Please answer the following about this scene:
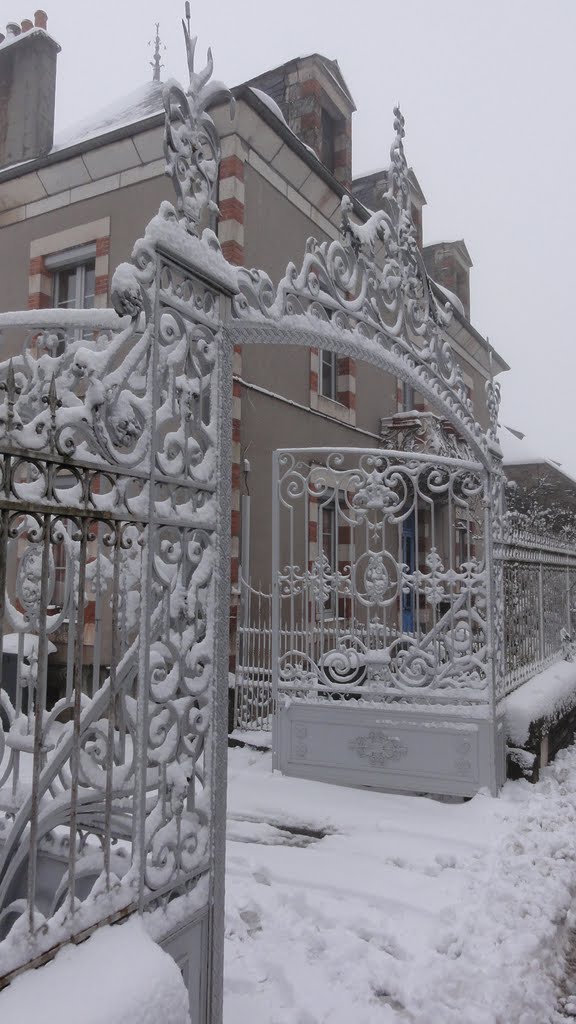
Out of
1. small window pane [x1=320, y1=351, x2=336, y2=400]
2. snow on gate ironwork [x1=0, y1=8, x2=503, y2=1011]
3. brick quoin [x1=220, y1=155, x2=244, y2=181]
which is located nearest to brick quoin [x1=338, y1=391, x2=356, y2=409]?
small window pane [x1=320, y1=351, x2=336, y2=400]

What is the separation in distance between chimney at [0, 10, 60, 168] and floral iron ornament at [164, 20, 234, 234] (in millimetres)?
10005

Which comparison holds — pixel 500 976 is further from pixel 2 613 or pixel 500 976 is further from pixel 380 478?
pixel 380 478

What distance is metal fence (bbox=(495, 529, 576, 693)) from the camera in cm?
633

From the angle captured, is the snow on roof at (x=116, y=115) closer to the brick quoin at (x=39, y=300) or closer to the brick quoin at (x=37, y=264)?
the brick quoin at (x=37, y=264)

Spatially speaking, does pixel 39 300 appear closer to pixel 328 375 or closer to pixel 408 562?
pixel 328 375

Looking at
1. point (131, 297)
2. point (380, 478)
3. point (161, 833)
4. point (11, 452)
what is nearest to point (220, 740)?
point (161, 833)

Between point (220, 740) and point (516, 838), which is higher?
point (220, 740)

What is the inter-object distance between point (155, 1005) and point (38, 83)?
1290 centimetres

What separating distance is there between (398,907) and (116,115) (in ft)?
39.2

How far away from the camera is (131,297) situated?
7.50 feet

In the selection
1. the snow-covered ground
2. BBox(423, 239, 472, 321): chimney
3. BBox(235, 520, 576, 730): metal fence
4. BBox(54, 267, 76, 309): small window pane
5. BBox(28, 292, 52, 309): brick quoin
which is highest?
BBox(423, 239, 472, 321): chimney

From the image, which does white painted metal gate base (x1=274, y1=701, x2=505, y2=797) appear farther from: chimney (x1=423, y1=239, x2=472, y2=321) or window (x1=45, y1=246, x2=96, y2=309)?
chimney (x1=423, y1=239, x2=472, y2=321)

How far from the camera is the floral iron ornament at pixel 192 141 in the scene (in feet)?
8.41

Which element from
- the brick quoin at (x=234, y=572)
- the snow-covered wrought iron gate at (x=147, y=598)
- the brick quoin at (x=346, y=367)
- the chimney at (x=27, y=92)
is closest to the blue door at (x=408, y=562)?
the brick quoin at (x=346, y=367)
